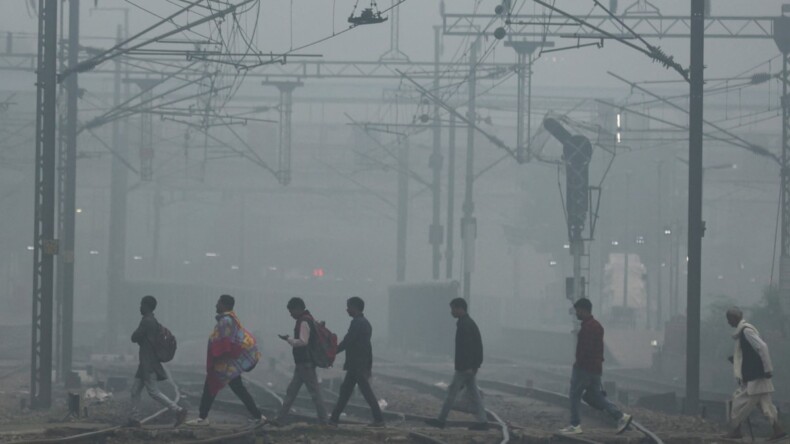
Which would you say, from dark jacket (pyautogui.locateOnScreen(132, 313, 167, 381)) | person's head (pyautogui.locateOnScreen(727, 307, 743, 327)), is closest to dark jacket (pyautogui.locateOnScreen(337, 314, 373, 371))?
dark jacket (pyautogui.locateOnScreen(132, 313, 167, 381))

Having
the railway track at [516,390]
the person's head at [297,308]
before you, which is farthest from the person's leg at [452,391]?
the railway track at [516,390]

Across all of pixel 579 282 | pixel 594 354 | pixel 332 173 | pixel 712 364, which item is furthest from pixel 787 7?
pixel 332 173

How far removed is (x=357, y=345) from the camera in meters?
16.1

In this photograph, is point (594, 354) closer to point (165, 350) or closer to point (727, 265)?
point (165, 350)

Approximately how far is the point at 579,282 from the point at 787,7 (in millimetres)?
13513

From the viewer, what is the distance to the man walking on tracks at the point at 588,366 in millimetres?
16016

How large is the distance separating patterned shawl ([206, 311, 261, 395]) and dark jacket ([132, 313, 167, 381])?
2.68 ft

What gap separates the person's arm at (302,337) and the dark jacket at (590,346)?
3230 millimetres

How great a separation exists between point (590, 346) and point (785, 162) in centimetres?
2229

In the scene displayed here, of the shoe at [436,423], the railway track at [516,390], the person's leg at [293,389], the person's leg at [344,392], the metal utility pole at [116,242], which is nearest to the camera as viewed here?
the person's leg at [293,389]

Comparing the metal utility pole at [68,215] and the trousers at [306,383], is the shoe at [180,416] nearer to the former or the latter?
the trousers at [306,383]

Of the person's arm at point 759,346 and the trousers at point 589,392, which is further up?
the person's arm at point 759,346

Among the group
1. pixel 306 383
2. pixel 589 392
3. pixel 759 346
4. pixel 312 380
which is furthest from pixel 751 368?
pixel 306 383

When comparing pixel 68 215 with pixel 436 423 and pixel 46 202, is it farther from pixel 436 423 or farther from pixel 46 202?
pixel 436 423
